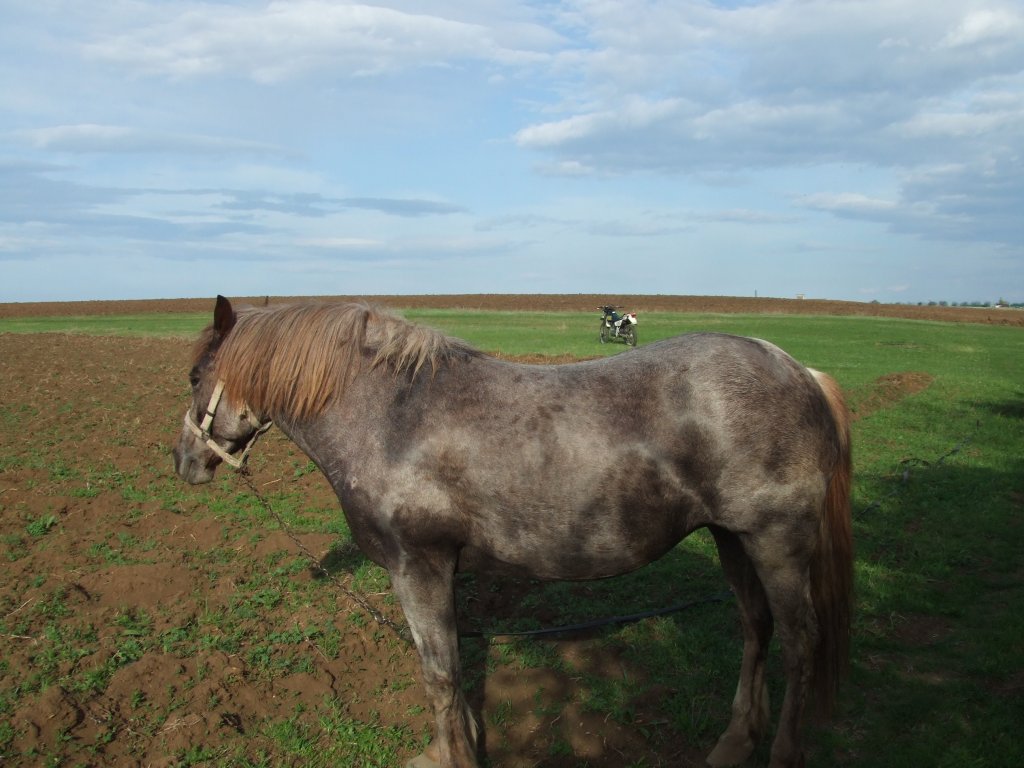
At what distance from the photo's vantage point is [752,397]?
3.31 m

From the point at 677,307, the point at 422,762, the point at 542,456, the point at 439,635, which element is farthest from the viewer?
the point at 677,307

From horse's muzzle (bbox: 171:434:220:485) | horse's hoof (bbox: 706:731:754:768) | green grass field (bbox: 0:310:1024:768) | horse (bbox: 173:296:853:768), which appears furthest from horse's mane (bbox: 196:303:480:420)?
horse's hoof (bbox: 706:731:754:768)

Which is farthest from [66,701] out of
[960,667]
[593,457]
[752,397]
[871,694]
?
[960,667]

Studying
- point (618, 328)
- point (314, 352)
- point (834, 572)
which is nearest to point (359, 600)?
point (314, 352)

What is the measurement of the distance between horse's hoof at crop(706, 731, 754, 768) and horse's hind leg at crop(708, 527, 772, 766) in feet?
0.04

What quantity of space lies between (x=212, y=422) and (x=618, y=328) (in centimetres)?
2570

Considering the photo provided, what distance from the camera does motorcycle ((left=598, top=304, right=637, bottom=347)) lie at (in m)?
28.2

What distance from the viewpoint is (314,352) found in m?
3.60

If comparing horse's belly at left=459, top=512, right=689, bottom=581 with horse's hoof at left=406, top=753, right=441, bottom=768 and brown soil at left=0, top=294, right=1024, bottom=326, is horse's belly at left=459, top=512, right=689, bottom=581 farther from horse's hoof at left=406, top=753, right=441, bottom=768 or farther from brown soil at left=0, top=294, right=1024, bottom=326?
brown soil at left=0, top=294, right=1024, bottom=326

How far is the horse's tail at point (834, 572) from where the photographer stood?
146 inches

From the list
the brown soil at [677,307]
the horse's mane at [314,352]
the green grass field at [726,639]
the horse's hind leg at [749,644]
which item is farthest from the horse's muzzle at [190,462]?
the brown soil at [677,307]

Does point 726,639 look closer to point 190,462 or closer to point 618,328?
point 190,462

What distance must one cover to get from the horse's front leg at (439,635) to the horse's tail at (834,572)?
1.87m

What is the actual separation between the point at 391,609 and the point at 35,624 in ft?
8.44
